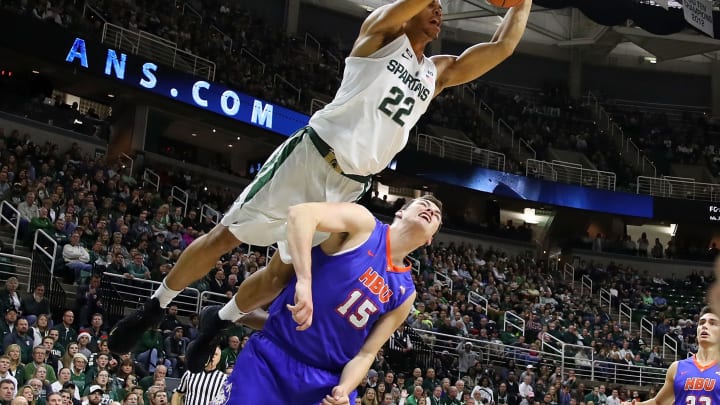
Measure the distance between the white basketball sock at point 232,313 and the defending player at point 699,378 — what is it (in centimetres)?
418

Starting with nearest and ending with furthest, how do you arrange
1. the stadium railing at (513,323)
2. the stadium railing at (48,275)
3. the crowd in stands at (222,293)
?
1. the crowd in stands at (222,293)
2. the stadium railing at (48,275)
3. the stadium railing at (513,323)

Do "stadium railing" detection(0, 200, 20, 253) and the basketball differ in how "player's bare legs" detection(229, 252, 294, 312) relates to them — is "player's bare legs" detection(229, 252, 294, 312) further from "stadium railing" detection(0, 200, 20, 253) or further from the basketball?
"stadium railing" detection(0, 200, 20, 253)

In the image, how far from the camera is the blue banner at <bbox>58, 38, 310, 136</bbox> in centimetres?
2128

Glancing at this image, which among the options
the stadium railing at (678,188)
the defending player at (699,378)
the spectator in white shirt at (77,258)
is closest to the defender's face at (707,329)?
the defending player at (699,378)

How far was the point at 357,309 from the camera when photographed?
4.14 metres

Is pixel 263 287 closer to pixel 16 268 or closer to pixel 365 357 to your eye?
pixel 365 357

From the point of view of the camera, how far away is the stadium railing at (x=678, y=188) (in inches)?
1282

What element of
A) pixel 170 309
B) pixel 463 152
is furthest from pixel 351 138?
pixel 463 152

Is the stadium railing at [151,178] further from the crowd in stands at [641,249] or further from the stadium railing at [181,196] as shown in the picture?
the crowd in stands at [641,249]

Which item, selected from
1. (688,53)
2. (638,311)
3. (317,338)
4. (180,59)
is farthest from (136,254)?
(688,53)

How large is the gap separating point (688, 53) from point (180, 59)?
2055cm

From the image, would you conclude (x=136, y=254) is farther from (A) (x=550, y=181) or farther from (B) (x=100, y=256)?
(A) (x=550, y=181)

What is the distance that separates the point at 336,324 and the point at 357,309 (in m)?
0.12

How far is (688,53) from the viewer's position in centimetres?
3406
